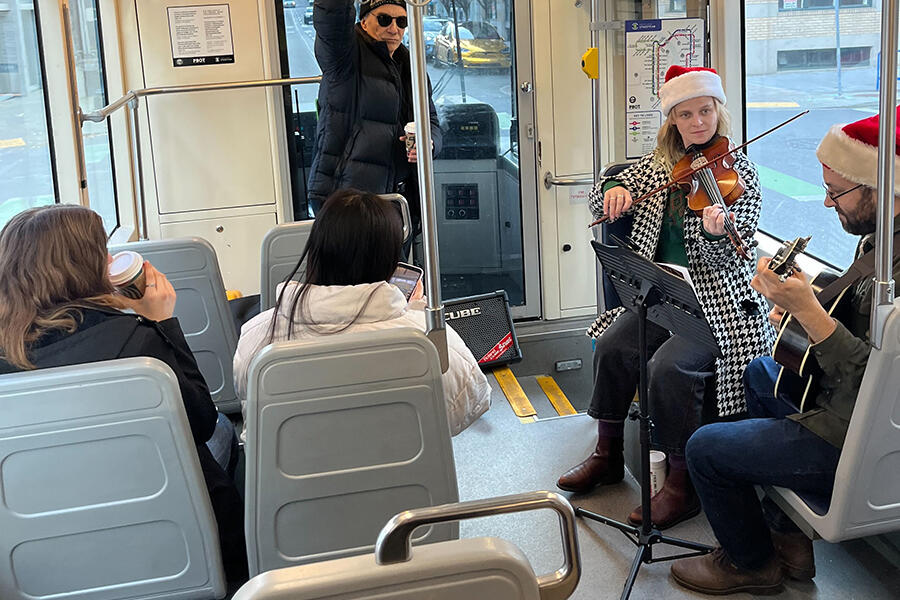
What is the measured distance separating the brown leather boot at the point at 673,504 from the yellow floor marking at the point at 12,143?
2.33m

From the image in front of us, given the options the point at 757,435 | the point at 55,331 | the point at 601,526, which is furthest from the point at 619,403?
the point at 55,331

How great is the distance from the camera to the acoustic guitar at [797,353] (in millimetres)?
2295

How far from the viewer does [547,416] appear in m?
4.18

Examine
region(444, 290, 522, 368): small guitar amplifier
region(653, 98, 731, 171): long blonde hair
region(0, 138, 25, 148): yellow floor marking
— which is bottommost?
region(444, 290, 522, 368): small guitar amplifier

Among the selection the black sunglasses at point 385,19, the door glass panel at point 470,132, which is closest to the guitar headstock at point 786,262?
the black sunglasses at point 385,19

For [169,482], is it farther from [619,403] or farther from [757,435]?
[619,403]

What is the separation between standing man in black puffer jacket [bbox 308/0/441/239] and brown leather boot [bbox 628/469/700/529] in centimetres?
165

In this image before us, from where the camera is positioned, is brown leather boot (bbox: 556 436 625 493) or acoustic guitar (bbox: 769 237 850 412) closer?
acoustic guitar (bbox: 769 237 850 412)

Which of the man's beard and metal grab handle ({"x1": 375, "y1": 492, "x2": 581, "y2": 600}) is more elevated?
the man's beard

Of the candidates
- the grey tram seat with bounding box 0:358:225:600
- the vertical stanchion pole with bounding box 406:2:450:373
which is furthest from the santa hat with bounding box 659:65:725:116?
the grey tram seat with bounding box 0:358:225:600

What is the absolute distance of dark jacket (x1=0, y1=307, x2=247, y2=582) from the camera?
2119mm

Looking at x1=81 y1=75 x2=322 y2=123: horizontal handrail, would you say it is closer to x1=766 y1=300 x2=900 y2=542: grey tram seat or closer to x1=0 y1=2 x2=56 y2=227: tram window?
x1=0 y1=2 x2=56 y2=227: tram window

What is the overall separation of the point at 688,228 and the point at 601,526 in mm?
977

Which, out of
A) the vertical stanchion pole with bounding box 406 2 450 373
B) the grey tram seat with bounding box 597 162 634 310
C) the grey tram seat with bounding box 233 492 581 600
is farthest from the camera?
the grey tram seat with bounding box 597 162 634 310
